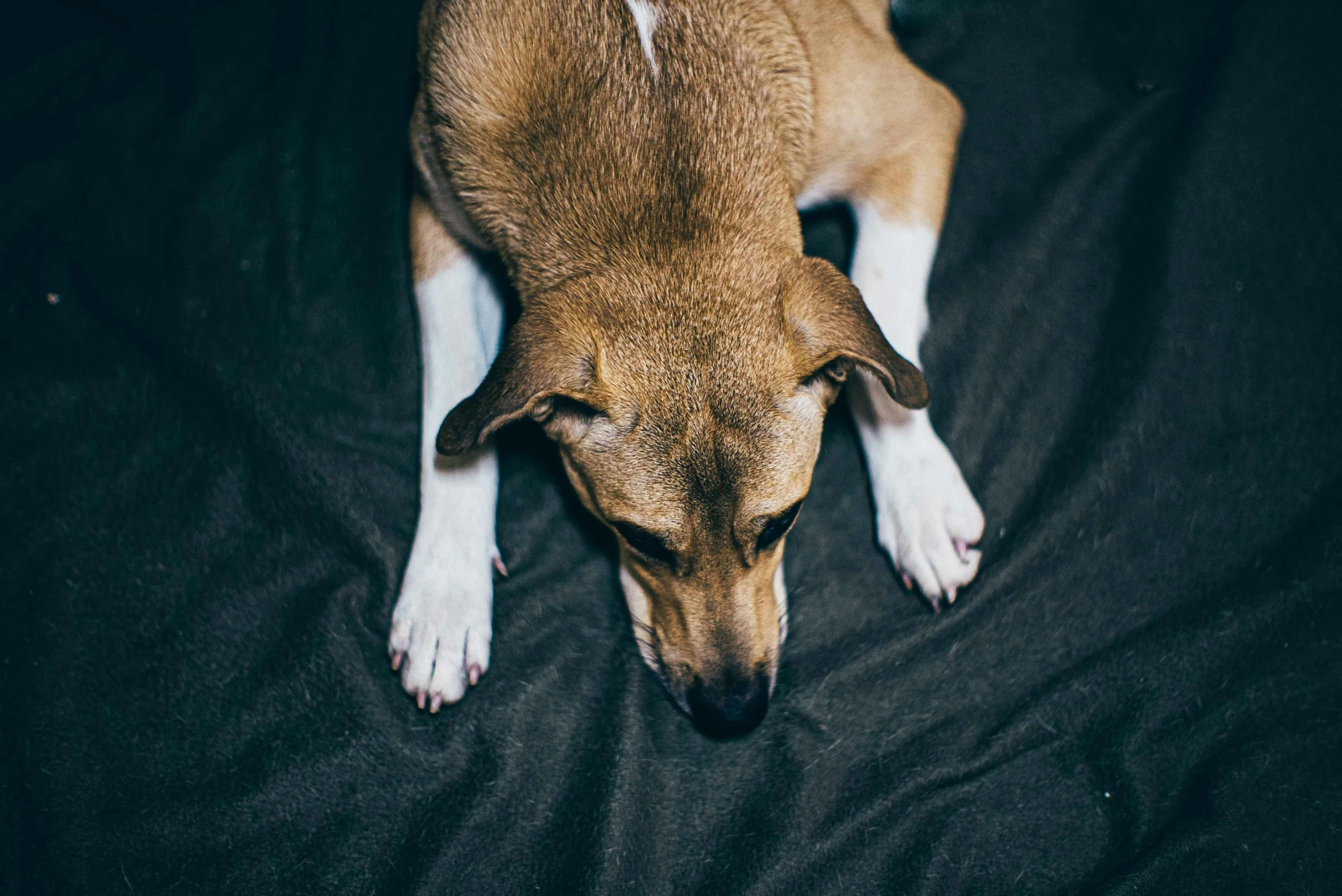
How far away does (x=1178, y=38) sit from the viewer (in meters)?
2.90

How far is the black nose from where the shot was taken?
6.95 feet

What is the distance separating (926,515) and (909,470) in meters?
0.13

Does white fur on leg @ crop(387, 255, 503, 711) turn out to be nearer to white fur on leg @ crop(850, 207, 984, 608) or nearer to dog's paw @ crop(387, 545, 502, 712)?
dog's paw @ crop(387, 545, 502, 712)

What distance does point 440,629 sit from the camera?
7.41 feet

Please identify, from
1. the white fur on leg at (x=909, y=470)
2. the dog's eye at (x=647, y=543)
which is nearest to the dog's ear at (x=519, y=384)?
the dog's eye at (x=647, y=543)

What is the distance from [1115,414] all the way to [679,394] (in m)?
1.41

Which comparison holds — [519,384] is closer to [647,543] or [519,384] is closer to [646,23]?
[647,543]

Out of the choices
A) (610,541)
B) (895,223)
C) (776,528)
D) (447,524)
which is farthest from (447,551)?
(895,223)

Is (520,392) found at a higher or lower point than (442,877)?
higher

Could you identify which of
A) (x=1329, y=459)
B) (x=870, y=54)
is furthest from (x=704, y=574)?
(x=1329, y=459)

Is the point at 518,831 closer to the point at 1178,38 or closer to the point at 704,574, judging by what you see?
the point at 704,574

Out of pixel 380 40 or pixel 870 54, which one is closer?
pixel 870 54

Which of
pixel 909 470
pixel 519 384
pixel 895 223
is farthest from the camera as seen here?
pixel 895 223

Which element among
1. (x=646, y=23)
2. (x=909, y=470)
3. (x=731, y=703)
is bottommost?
(x=731, y=703)
